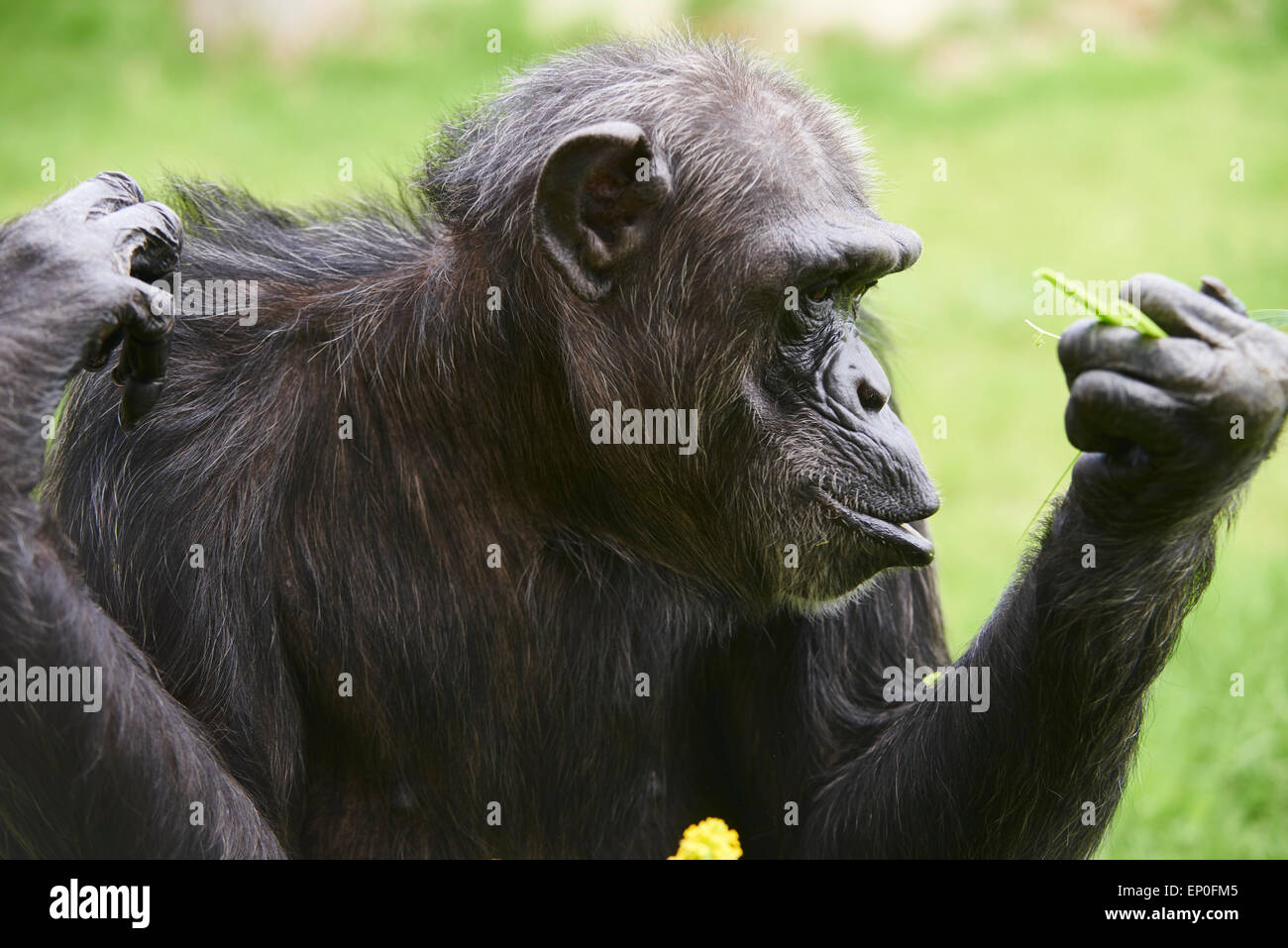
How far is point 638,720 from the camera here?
186 inches

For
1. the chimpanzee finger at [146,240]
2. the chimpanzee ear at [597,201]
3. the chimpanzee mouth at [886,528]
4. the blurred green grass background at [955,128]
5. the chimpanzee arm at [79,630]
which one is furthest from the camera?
the blurred green grass background at [955,128]

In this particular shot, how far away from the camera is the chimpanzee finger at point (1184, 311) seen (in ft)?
11.7

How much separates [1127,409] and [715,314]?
119cm

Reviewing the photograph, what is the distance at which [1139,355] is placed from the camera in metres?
3.55

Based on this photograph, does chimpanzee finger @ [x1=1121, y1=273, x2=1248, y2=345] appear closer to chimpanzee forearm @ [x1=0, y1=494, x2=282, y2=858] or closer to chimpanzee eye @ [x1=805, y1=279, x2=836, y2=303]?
chimpanzee eye @ [x1=805, y1=279, x2=836, y2=303]

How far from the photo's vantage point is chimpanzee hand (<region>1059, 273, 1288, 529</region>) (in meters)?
3.52

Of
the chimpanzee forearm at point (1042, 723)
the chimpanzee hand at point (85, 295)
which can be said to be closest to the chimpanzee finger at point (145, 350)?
the chimpanzee hand at point (85, 295)

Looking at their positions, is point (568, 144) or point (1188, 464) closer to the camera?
point (1188, 464)

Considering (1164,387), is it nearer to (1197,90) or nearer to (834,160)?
(834,160)

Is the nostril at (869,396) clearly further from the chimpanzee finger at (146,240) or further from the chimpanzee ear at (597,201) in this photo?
the chimpanzee finger at (146,240)

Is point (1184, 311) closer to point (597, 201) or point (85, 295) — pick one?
point (597, 201)

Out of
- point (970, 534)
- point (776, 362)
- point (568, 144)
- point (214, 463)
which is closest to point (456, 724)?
point (214, 463)

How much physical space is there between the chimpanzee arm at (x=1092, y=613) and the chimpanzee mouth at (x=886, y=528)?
282 millimetres
